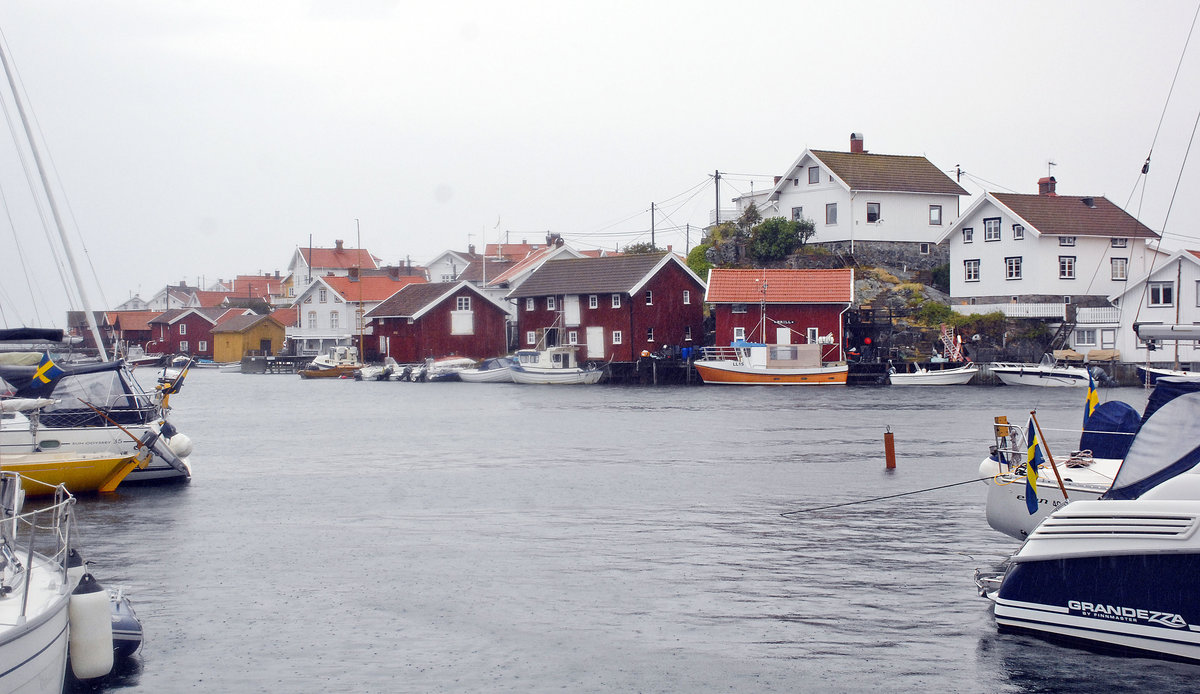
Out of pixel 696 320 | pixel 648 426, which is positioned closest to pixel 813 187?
pixel 696 320

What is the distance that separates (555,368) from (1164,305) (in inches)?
1265

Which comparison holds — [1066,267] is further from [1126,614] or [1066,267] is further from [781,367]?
[1126,614]

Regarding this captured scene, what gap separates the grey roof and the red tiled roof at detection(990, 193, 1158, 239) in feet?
65.7

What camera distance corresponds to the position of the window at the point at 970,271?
203 ft

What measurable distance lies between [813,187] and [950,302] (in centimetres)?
1122

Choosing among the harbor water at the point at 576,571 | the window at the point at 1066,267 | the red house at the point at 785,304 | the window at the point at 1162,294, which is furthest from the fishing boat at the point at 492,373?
the harbor water at the point at 576,571

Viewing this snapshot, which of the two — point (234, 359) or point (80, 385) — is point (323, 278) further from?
point (80, 385)

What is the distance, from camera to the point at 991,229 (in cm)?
6097

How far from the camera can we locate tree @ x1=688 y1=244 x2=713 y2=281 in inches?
2778

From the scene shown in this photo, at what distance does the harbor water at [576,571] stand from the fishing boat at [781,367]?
1013 inches

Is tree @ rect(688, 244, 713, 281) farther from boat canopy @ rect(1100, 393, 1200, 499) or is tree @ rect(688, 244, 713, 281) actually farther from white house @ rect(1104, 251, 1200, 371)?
boat canopy @ rect(1100, 393, 1200, 499)

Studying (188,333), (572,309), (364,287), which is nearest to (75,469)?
(572,309)

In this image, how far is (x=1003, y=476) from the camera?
14266 millimetres

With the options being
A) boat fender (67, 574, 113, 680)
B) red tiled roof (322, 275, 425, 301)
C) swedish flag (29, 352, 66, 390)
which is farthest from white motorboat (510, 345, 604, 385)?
boat fender (67, 574, 113, 680)
